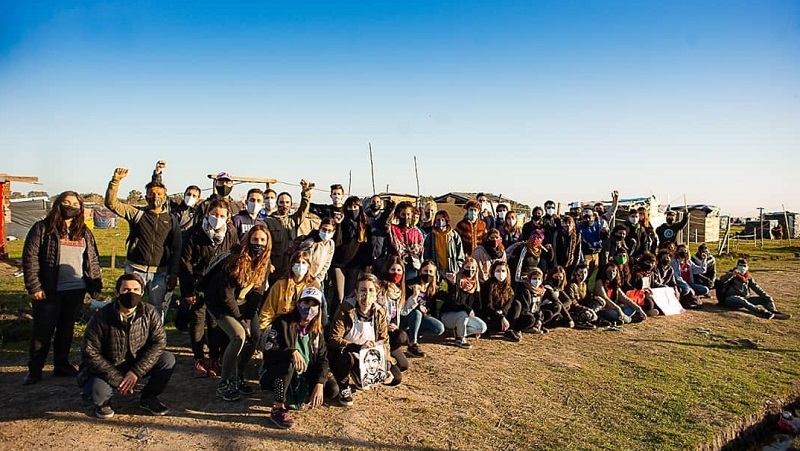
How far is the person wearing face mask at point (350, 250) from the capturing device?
726 cm

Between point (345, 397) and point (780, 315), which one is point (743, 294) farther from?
point (345, 397)

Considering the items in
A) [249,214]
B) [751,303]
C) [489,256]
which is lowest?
[751,303]

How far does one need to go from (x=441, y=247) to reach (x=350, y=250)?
60.5 inches

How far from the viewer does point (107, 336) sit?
443cm

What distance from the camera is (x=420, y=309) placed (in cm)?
712

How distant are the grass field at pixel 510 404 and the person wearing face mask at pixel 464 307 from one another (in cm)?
29

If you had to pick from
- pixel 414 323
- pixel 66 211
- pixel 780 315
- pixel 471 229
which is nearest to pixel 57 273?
pixel 66 211

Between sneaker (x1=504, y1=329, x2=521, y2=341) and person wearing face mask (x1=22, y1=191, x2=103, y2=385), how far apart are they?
547 centimetres

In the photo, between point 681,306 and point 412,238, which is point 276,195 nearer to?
point 412,238

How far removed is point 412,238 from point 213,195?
280 centimetres

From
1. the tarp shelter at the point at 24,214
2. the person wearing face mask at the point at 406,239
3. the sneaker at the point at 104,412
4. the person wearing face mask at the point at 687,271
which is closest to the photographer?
the sneaker at the point at 104,412

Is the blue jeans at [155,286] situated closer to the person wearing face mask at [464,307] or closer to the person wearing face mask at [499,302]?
the person wearing face mask at [464,307]

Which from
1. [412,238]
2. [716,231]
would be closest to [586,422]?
Result: [412,238]

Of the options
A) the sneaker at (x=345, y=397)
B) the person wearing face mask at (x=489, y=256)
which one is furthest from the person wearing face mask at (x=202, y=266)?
the person wearing face mask at (x=489, y=256)
